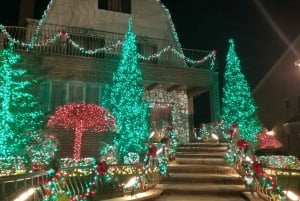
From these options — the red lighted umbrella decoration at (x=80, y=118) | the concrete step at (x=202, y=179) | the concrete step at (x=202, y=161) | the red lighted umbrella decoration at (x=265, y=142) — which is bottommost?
the concrete step at (x=202, y=179)

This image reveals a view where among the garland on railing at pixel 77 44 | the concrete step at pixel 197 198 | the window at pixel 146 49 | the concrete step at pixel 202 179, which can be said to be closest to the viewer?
the concrete step at pixel 197 198

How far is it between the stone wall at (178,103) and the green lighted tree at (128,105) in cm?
391

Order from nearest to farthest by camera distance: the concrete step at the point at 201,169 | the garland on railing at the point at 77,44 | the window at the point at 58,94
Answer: the concrete step at the point at 201,169
the garland on railing at the point at 77,44
the window at the point at 58,94

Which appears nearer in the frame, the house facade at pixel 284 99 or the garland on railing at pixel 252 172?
the garland on railing at pixel 252 172

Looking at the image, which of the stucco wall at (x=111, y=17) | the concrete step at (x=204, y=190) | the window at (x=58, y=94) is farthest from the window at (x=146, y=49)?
the concrete step at (x=204, y=190)

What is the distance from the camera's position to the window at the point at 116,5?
19078 mm

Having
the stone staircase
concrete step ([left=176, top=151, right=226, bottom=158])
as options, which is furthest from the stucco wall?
the stone staircase

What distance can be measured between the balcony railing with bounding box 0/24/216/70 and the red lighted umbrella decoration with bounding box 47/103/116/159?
142 inches

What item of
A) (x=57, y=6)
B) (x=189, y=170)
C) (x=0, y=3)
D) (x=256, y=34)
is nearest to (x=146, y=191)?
(x=189, y=170)

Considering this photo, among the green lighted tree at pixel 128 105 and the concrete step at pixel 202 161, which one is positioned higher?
the green lighted tree at pixel 128 105

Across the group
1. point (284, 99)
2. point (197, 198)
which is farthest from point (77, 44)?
point (284, 99)

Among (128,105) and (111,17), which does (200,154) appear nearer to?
(128,105)

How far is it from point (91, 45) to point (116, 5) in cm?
342

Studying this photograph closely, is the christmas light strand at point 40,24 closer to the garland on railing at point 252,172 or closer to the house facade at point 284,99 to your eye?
the garland on railing at point 252,172
